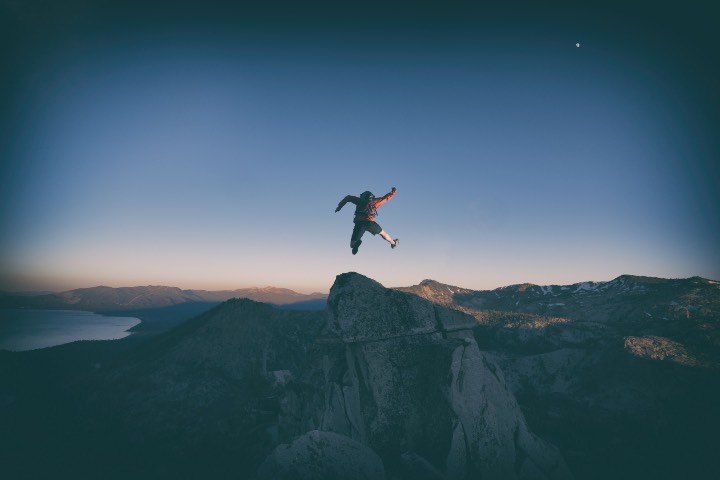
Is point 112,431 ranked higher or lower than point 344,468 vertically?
lower

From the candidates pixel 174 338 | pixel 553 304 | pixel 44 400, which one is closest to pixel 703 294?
pixel 553 304

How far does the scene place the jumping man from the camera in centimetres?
1498

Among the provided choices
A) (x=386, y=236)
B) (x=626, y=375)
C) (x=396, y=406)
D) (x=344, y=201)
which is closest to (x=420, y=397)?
(x=396, y=406)

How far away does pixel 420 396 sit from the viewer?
17.1 metres

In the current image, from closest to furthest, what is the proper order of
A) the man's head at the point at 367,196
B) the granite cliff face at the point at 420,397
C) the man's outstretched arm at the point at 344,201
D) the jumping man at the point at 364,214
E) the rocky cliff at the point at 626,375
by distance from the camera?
1. the man's outstretched arm at the point at 344,201
2. the jumping man at the point at 364,214
3. the man's head at the point at 367,196
4. the granite cliff face at the point at 420,397
5. the rocky cliff at the point at 626,375

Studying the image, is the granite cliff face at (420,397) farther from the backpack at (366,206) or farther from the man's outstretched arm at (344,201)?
the man's outstretched arm at (344,201)

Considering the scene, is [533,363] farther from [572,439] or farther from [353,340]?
[353,340]

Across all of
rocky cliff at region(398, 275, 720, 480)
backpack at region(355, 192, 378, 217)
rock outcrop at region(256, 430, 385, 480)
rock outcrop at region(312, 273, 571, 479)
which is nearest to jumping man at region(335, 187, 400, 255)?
backpack at region(355, 192, 378, 217)

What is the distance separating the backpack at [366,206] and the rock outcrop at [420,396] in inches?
230

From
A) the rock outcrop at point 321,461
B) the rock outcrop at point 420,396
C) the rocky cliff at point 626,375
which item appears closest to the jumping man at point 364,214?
the rock outcrop at point 420,396

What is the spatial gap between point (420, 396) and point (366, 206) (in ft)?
38.1

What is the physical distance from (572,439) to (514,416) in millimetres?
30818

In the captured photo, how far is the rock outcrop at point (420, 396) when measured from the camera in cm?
1565

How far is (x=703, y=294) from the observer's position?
73.4 meters
